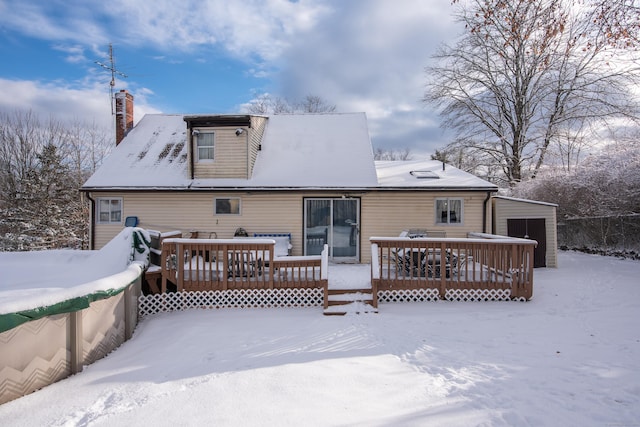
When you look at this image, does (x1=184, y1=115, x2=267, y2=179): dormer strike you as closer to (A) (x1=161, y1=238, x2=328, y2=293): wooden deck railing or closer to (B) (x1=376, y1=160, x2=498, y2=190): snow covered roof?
(B) (x1=376, y1=160, x2=498, y2=190): snow covered roof

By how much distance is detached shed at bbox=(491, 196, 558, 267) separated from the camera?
1150 cm

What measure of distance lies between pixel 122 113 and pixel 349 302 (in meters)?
12.0

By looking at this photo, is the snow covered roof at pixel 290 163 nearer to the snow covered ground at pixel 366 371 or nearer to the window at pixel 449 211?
the window at pixel 449 211

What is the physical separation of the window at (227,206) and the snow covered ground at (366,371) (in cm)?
478

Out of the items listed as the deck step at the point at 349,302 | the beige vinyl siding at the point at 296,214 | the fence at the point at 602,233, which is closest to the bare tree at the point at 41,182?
the beige vinyl siding at the point at 296,214

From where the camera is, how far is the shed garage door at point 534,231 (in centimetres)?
1150

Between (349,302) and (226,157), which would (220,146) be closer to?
(226,157)

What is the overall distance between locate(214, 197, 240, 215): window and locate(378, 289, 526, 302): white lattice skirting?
582cm

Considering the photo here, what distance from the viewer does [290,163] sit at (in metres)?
11.9

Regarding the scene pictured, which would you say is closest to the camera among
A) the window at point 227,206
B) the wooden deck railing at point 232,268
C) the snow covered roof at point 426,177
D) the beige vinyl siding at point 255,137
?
the wooden deck railing at point 232,268

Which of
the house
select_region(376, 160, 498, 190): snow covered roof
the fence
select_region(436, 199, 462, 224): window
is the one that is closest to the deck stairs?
the house

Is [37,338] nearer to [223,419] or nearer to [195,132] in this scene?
[223,419]

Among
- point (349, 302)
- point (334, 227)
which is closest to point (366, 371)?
point (349, 302)

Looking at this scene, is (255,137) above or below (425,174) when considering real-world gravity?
above
